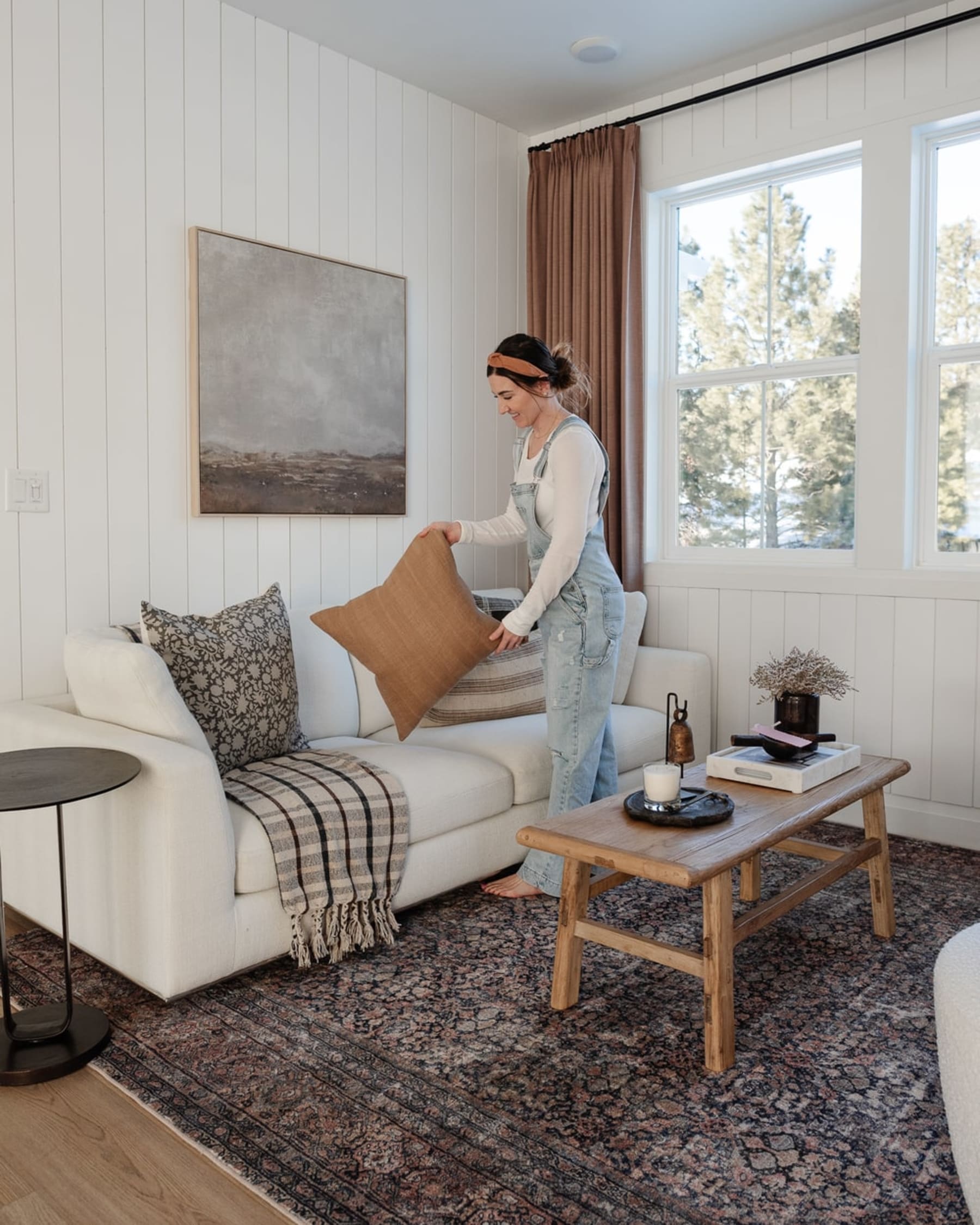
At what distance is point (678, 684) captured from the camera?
3775 mm

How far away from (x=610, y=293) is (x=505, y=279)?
1.68ft

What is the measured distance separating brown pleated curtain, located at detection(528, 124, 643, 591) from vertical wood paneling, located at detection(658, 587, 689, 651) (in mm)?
123

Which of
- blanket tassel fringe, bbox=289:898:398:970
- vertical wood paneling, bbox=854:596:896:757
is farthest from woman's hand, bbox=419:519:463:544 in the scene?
vertical wood paneling, bbox=854:596:896:757

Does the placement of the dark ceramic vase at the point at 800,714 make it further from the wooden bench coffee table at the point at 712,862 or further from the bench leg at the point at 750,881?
the bench leg at the point at 750,881

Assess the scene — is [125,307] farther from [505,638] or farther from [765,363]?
[765,363]

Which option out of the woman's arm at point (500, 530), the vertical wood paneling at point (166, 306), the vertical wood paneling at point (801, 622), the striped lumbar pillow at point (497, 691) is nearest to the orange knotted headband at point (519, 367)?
the woman's arm at point (500, 530)

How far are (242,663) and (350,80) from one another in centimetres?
224

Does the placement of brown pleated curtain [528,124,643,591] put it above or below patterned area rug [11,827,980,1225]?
above

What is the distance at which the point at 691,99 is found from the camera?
12.7ft

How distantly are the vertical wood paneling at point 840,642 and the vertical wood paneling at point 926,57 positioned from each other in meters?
1.70

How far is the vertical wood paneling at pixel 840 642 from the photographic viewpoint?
3.64m

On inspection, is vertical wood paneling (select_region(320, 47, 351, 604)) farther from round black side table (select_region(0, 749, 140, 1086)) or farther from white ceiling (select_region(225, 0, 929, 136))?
round black side table (select_region(0, 749, 140, 1086))

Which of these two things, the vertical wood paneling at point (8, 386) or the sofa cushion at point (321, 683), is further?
the sofa cushion at point (321, 683)

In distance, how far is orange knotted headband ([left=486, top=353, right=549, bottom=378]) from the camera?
2756mm
